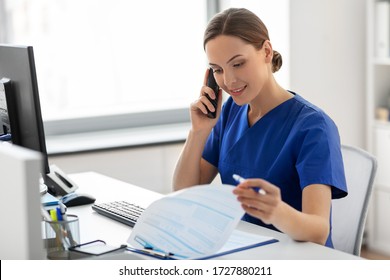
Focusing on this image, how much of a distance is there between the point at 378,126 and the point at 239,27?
1.96 meters

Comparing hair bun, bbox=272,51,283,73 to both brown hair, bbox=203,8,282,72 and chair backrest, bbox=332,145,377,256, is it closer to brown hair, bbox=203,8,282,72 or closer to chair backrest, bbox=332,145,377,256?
brown hair, bbox=203,8,282,72

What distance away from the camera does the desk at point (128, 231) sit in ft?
5.19

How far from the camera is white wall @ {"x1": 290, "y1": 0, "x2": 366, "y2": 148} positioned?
350cm

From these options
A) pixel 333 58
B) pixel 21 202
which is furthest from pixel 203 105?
pixel 333 58

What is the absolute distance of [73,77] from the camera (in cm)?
347

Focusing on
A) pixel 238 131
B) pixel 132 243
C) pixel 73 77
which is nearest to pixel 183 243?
pixel 132 243

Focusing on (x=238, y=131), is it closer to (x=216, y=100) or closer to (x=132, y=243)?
(x=216, y=100)

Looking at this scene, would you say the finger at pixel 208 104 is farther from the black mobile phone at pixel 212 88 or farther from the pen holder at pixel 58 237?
the pen holder at pixel 58 237

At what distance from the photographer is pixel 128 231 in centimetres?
181

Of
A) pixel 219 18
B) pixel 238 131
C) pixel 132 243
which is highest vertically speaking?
pixel 219 18

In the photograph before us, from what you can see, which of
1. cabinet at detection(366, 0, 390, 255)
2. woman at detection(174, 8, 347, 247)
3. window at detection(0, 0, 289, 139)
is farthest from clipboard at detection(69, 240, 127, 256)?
cabinet at detection(366, 0, 390, 255)

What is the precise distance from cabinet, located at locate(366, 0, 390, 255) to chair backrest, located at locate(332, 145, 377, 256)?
5.46 ft
